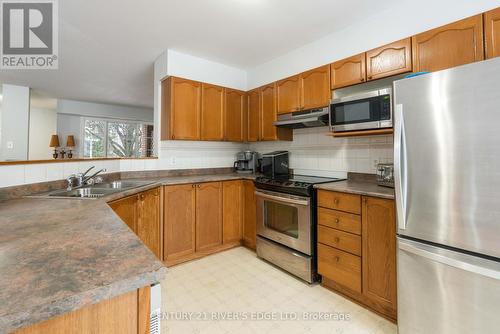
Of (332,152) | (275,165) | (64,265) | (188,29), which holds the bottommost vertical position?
(64,265)

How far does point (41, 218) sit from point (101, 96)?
500 centimetres

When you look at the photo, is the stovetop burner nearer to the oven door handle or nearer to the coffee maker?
the oven door handle

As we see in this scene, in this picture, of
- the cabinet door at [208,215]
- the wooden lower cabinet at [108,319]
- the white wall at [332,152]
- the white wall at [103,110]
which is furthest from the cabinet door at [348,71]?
the white wall at [103,110]

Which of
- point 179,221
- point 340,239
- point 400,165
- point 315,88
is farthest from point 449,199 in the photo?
point 179,221

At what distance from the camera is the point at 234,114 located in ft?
10.7

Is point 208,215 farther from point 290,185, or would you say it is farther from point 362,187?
point 362,187

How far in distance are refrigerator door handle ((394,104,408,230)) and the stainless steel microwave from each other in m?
0.48

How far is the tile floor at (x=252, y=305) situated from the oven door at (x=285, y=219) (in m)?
0.35

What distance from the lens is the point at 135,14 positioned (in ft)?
6.93

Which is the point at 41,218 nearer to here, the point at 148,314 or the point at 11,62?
Answer: the point at 148,314

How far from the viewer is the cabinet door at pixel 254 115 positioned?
10.4ft

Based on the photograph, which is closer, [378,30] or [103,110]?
[378,30]

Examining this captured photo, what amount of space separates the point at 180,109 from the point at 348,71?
1.89 m

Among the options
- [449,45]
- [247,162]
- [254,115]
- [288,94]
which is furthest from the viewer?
[247,162]
